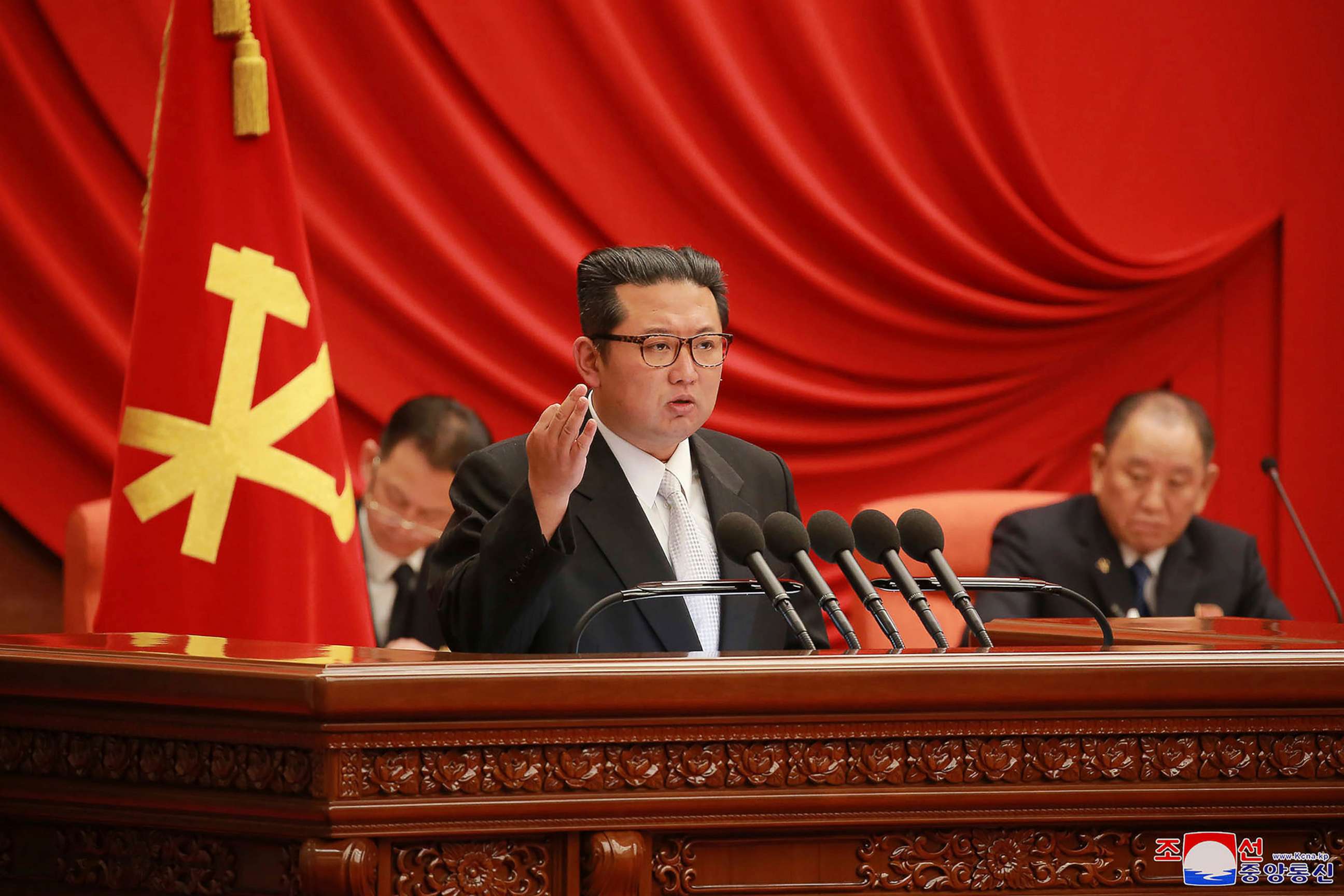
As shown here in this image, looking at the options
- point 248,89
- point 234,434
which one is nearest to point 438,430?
point 234,434

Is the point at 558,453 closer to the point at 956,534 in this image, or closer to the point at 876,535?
the point at 876,535

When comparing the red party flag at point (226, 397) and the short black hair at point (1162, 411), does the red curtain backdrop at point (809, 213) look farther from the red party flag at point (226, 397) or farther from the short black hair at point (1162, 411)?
the red party flag at point (226, 397)

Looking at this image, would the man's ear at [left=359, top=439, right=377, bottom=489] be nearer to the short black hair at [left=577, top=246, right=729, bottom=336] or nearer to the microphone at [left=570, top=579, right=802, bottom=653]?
the short black hair at [left=577, top=246, right=729, bottom=336]

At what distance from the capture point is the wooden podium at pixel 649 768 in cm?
113

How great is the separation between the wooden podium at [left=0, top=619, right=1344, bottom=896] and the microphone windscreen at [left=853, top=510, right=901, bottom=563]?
8.1 inches

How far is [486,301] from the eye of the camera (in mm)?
3416

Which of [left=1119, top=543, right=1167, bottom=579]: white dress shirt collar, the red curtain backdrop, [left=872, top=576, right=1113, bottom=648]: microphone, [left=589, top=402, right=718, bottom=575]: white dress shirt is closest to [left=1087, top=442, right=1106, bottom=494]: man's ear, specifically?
[left=1119, top=543, right=1167, bottom=579]: white dress shirt collar

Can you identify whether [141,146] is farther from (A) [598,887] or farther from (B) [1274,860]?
(B) [1274,860]

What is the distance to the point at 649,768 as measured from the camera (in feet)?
3.85

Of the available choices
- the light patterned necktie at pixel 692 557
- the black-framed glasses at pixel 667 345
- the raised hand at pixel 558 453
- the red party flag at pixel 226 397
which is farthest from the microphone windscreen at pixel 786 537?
the red party flag at pixel 226 397

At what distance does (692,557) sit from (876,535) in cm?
45

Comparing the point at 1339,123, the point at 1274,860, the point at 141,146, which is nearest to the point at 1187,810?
the point at 1274,860

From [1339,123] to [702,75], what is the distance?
1.76 metres

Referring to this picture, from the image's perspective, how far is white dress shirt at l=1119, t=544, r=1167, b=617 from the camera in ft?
10.4
